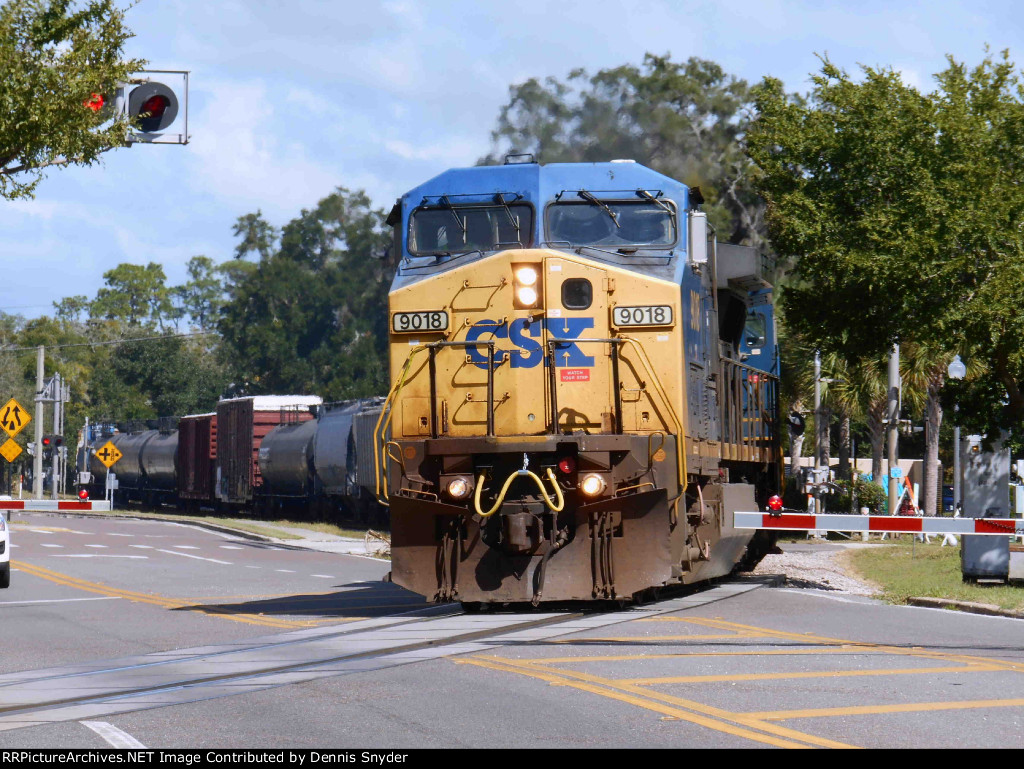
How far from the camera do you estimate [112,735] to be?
7543mm

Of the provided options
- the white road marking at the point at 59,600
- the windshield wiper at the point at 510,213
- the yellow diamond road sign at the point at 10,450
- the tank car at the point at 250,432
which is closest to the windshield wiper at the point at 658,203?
the windshield wiper at the point at 510,213

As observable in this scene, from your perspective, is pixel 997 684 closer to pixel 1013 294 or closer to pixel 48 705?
pixel 48 705

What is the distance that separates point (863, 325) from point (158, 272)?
11635 cm

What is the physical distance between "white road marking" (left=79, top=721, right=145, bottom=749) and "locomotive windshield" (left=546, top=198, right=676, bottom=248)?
7.63 meters

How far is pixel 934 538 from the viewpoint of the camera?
3338 centimetres

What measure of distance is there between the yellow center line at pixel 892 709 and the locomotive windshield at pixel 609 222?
6656 mm

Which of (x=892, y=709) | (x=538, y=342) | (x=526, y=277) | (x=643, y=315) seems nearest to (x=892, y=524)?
(x=643, y=315)

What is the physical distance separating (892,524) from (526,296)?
4261 mm

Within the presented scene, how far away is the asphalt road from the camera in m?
7.57

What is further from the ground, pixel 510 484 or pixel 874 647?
pixel 510 484

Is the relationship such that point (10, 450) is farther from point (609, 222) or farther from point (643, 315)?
point (643, 315)

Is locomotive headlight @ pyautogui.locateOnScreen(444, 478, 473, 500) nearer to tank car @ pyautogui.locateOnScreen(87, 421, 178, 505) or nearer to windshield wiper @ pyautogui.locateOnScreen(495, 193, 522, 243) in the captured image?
windshield wiper @ pyautogui.locateOnScreen(495, 193, 522, 243)

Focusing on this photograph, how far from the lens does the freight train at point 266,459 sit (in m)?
40.0

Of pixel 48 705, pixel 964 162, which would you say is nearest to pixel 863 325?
pixel 964 162
